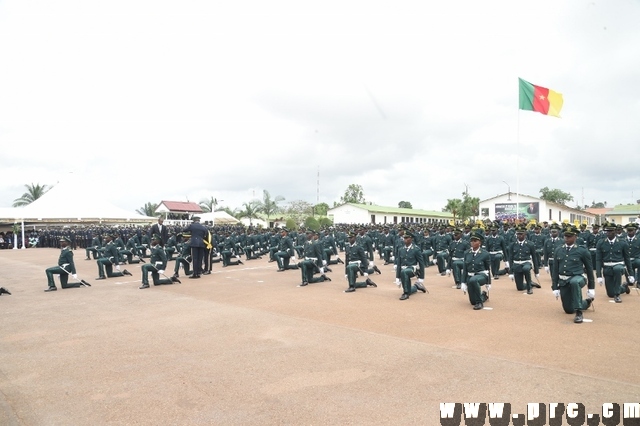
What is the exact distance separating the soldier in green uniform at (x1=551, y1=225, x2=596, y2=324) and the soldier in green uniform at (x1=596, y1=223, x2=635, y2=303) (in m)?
2.06

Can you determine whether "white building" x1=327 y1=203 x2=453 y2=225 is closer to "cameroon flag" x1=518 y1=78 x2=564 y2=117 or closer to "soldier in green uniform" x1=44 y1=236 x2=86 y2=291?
"cameroon flag" x1=518 y1=78 x2=564 y2=117

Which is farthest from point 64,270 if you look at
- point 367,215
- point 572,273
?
point 367,215

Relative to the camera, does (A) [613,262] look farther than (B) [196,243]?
No

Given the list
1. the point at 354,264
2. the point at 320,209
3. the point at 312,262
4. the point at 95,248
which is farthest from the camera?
the point at 320,209

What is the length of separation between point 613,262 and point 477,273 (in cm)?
356

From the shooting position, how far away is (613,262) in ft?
36.3

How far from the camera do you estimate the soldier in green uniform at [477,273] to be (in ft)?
33.3

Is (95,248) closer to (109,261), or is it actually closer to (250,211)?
(109,261)

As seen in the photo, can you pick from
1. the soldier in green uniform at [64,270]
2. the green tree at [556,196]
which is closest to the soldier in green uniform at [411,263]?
the soldier in green uniform at [64,270]

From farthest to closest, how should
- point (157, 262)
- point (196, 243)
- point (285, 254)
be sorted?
point (285, 254) < point (196, 243) < point (157, 262)

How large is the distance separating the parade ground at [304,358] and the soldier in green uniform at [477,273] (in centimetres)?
35

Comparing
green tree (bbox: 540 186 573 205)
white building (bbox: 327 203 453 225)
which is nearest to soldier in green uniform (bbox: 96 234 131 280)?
white building (bbox: 327 203 453 225)

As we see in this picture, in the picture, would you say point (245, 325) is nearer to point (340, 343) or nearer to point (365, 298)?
point (340, 343)

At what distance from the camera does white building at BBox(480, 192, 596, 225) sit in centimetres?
5259
